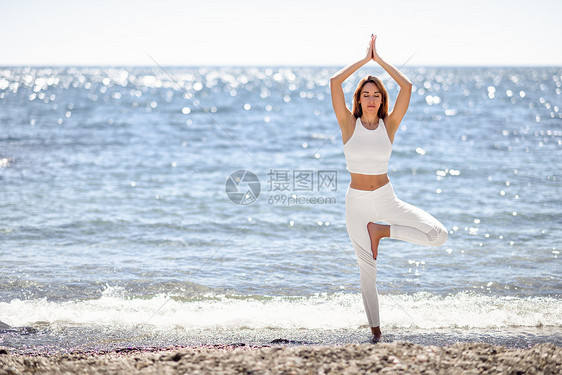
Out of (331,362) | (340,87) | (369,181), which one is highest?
(340,87)

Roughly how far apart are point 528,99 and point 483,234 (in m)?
33.1

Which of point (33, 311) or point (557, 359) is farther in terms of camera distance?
point (33, 311)

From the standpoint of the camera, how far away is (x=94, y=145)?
20531 millimetres

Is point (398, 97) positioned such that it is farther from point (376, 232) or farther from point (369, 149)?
point (376, 232)

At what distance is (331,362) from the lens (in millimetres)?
4094

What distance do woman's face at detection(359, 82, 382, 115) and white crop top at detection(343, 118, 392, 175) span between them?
15 centimetres

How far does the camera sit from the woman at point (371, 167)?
5.16 meters

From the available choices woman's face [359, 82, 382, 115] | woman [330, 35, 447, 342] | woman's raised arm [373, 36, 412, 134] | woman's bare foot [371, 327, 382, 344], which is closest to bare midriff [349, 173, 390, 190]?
woman [330, 35, 447, 342]

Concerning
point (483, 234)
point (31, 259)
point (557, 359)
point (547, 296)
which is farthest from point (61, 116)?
point (557, 359)

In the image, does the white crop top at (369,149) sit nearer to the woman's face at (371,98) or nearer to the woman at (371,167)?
the woman at (371,167)

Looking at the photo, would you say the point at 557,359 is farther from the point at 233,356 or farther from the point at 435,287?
the point at 435,287

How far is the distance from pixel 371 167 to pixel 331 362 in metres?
1.85

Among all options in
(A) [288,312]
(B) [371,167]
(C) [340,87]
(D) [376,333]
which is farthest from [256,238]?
(C) [340,87]

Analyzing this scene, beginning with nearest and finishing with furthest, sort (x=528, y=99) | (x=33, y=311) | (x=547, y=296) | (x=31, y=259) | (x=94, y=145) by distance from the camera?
(x=33, y=311)
(x=547, y=296)
(x=31, y=259)
(x=94, y=145)
(x=528, y=99)
